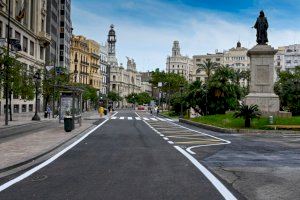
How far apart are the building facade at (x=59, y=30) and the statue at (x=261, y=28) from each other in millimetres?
56402

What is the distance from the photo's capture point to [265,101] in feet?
116

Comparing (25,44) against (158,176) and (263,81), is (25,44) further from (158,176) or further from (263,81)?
(158,176)

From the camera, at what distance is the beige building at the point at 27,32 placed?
58.3 metres

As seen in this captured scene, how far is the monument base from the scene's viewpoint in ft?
Result: 116

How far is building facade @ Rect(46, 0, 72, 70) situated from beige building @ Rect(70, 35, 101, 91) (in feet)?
32.2

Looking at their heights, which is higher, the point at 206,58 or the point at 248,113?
the point at 206,58

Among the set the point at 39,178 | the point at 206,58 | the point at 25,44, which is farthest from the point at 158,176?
the point at 206,58

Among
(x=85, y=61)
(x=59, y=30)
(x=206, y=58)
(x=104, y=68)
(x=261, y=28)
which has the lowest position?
(x=261, y=28)

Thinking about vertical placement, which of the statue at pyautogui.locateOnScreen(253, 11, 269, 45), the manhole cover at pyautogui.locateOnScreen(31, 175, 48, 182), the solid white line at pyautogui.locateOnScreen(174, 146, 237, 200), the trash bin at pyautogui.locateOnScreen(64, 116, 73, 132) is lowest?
the solid white line at pyautogui.locateOnScreen(174, 146, 237, 200)

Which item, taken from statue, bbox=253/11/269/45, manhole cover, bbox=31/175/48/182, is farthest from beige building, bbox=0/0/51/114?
manhole cover, bbox=31/175/48/182

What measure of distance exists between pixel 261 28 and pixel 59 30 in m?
72.0

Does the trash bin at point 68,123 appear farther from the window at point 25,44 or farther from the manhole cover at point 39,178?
the window at point 25,44

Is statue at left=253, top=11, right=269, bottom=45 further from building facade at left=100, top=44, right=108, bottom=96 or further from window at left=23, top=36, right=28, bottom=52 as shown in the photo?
building facade at left=100, top=44, right=108, bottom=96

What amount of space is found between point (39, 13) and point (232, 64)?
398 feet
